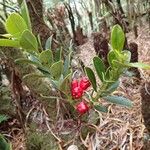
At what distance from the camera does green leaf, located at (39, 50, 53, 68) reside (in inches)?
42.9

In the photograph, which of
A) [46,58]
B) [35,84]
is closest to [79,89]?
[46,58]

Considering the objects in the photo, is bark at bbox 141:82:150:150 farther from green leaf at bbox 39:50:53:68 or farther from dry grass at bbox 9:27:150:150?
green leaf at bbox 39:50:53:68

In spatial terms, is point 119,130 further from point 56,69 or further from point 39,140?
point 56,69

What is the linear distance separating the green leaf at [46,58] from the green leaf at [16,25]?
9 centimetres

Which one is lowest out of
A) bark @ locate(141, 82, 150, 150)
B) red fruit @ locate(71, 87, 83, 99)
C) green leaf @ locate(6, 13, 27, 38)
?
bark @ locate(141, 82, 150, 150)

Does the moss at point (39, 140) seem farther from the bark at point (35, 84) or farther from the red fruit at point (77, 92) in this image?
the red fruit at point (77, 92)

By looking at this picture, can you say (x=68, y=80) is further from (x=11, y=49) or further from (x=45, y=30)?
(x=45, y=30)

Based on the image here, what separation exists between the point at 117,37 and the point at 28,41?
247mm

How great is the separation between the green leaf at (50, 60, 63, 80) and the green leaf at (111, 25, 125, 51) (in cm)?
16

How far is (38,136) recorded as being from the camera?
4.71ft

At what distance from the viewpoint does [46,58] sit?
111 cm

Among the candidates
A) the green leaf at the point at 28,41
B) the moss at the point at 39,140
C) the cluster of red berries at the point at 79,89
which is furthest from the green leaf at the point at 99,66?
the moss at the point at 39,140

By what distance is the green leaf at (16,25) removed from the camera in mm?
1019

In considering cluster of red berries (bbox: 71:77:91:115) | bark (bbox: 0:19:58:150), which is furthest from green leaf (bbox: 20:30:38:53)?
bark (bbox: 0:19:58:150)
